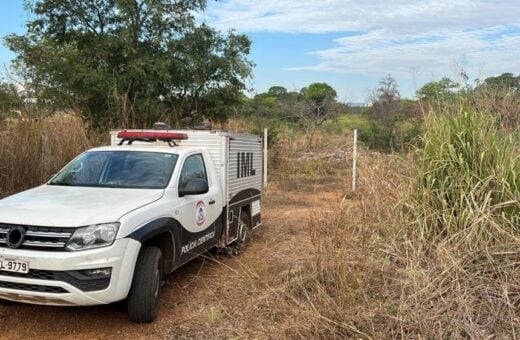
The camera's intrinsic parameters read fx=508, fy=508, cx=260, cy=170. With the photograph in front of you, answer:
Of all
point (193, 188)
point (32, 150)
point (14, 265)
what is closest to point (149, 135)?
point (193, 188)

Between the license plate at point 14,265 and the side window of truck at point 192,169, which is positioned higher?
the side window of truck at point 192,169

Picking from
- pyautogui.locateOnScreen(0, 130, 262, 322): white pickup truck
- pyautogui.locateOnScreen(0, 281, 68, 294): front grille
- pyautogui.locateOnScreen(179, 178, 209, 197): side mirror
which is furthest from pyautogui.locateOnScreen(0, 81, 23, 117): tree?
pyautogui.locateOnScreen(0, 281, 68, 294): front grille

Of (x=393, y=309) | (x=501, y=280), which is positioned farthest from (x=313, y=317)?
(x=501, y=280)

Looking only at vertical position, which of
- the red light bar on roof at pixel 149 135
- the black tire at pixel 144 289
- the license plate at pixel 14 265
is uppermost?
the red light bar on roof at pixel 149 135

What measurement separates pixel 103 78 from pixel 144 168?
7152 millimetres

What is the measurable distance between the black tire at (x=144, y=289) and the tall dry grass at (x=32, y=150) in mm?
4764

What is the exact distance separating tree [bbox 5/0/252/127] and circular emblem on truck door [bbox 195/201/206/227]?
6.09 m

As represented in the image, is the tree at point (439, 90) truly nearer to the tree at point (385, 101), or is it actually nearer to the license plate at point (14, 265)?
the license plate at point (14, 265)

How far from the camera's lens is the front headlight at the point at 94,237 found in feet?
14.0

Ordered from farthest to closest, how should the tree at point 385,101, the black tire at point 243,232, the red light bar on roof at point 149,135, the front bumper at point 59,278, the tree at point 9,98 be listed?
the tree at point 385,101, the tree at point 9,98, the black tire at point 243,232, the red light bar on roof at point 149,135, the front bumper at point 59,278

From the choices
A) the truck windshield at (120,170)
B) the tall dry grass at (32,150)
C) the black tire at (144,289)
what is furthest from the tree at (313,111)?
the black tire at (144,289)

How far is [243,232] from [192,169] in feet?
6.74

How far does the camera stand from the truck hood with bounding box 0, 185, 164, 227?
14.3ft

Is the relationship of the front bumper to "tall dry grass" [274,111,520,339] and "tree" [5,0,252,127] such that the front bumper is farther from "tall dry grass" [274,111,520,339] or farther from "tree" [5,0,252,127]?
"tree" [5,0,252,127]
